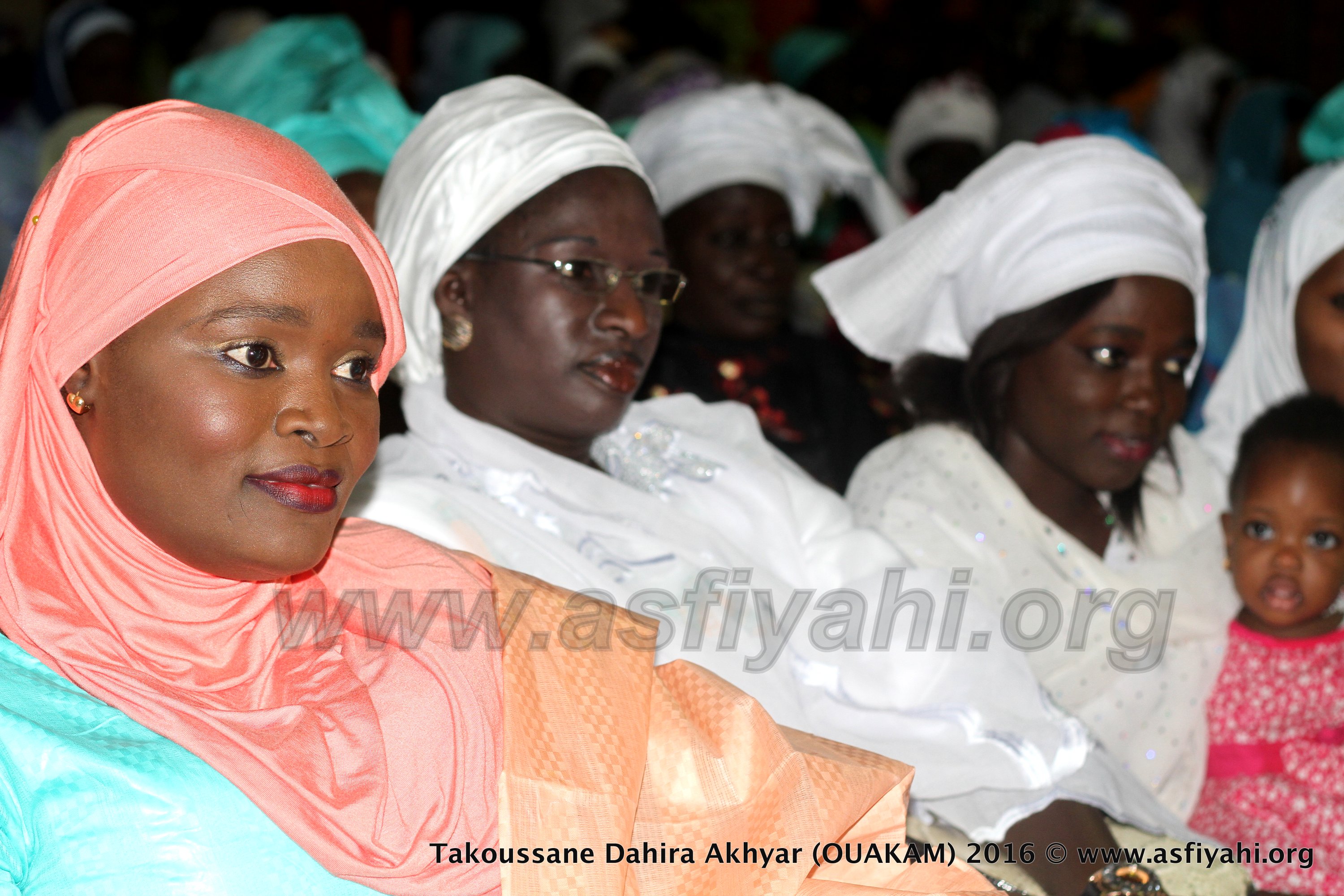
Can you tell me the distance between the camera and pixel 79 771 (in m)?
1.32

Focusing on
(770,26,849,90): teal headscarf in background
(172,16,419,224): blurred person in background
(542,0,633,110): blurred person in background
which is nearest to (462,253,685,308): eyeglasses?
(172,16,419,224): blurred person in background

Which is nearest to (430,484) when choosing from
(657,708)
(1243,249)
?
(657,708)

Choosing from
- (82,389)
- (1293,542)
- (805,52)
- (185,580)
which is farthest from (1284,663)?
(805,52)

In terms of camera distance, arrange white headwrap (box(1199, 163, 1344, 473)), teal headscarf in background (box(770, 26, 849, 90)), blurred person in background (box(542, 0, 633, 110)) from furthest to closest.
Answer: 1. teal headscarf in background (box(770, 26, 849, 90))
2. blurred person in background (box(542, 0, 633, 110))
3. white headwrap (box(1199, 163, 1344, 473))

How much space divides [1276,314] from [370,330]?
101 inches

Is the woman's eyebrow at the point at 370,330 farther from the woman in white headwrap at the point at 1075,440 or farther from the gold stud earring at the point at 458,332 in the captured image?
the woman in white headwrap at the point at 1075,440

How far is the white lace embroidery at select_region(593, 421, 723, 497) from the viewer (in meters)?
2.41

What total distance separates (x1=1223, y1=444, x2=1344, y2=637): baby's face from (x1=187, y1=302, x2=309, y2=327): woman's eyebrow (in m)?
2.06

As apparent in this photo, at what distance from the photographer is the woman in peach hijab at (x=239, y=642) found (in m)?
1.33

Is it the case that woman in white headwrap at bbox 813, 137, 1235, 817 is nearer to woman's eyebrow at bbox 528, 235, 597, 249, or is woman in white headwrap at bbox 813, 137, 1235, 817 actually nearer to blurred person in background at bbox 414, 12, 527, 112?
woman's eyebrow at bbox 528, 235, 597, 249

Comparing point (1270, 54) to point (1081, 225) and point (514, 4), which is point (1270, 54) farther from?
point (1081, 225)

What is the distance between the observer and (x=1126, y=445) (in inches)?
101

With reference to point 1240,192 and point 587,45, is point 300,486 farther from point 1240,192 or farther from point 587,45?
point 587,45

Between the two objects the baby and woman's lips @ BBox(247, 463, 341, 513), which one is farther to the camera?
the baby
